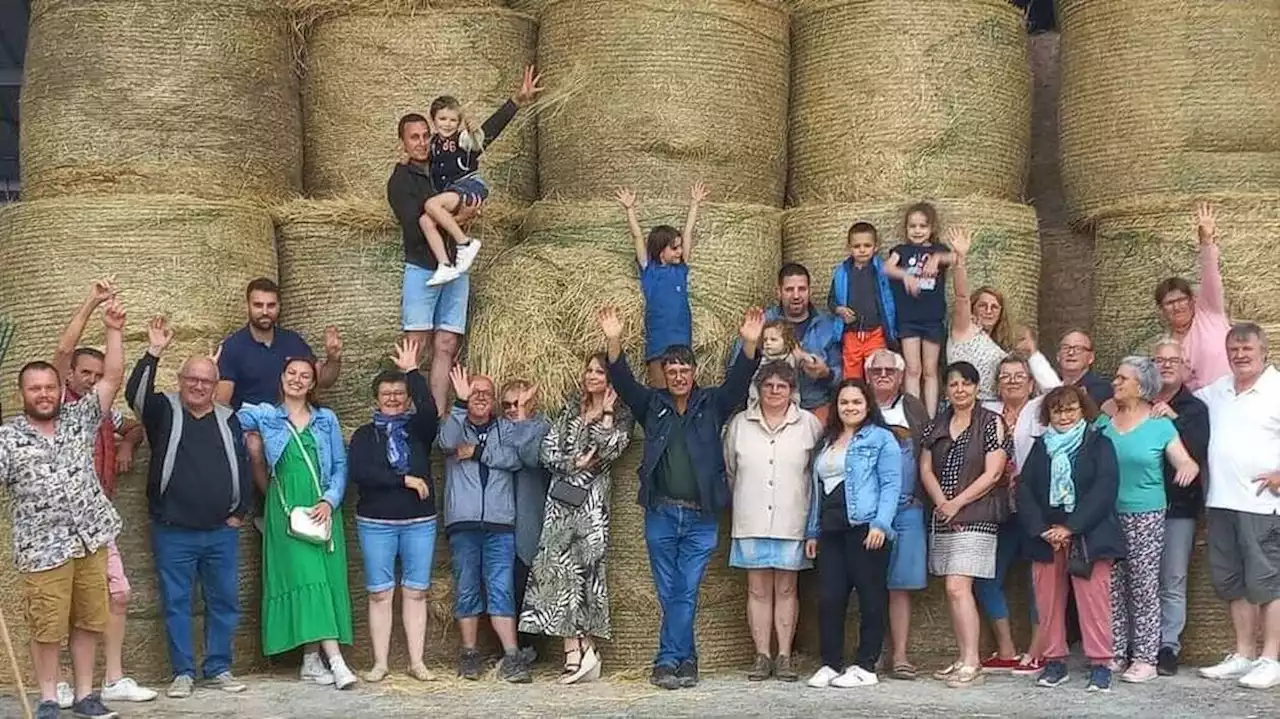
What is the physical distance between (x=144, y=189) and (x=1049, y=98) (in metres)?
5.25

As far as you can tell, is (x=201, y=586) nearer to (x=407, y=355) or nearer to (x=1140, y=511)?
(x=407, y=355)

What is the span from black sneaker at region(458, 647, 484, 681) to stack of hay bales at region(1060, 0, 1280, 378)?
353 centimetres

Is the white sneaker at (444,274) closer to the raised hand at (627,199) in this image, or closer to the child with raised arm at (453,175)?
the child with raised arm at (453,175)

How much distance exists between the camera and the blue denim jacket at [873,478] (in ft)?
25.6

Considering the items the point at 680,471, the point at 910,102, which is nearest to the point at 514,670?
the point at 680,471

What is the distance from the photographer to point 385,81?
9258 mm

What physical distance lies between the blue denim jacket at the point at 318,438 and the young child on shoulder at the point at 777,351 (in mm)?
1948

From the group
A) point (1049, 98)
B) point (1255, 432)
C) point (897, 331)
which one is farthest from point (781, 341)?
point (1049, 98)

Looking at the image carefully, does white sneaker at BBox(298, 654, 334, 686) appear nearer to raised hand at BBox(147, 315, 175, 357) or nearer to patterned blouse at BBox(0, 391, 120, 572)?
patterned blouse at BBox(0, 391, 120, 572)

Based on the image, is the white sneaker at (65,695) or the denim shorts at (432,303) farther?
the denim shorts at (432,303)

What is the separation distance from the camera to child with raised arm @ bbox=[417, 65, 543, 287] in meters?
8.45

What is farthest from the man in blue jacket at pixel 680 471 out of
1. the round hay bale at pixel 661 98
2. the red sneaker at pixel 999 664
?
the red sneaker at pixel 999 664

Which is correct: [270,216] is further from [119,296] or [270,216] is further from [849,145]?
[849,145]

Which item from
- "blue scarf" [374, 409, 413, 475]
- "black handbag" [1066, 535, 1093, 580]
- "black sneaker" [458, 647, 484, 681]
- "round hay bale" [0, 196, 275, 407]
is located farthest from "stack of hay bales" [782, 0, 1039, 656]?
"round hay bale" [0, 196, 275, 407]
